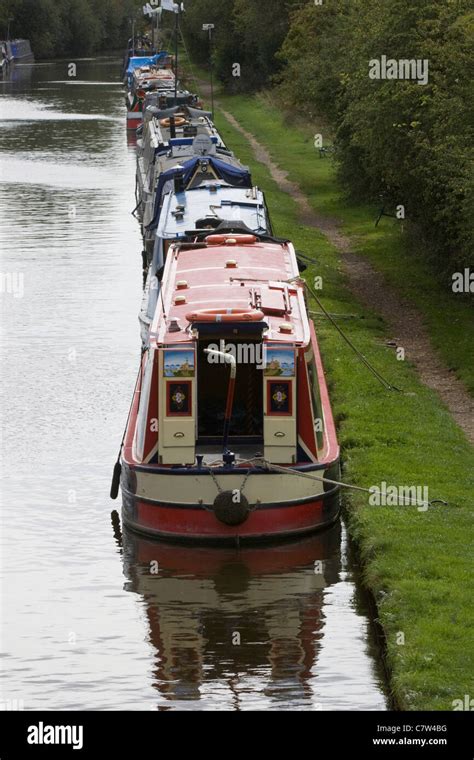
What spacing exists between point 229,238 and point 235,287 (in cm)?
324

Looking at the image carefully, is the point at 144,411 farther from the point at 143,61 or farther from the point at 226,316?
the point at 143,61

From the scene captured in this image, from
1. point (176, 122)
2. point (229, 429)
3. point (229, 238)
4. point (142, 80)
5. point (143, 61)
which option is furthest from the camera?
point (143, 61)

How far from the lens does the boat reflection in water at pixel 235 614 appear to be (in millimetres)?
15375

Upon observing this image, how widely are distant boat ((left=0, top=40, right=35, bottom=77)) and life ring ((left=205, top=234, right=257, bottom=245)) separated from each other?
3946 inches

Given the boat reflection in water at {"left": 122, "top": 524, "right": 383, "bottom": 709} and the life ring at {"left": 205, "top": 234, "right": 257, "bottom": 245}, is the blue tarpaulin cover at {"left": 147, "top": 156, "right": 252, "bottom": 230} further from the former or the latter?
the boat reflection in water at {"left": 122, "top": 524, "right": 383, "bottom": 709}

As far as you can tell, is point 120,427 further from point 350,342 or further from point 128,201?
point 128,201

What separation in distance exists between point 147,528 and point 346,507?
274 centimetres

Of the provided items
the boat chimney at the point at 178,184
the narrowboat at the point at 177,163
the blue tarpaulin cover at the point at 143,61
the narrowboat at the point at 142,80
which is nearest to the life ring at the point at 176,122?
the narrowboat at the point at 177,163

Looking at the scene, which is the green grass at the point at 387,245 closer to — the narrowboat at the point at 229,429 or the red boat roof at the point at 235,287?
the red boat roof at the point at 235,287

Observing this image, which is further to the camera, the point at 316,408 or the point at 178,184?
the point at 178,184

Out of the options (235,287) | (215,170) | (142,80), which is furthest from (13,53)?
(235,287)

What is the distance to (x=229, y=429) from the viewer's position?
20750mm

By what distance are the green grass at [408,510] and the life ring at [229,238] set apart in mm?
2801
